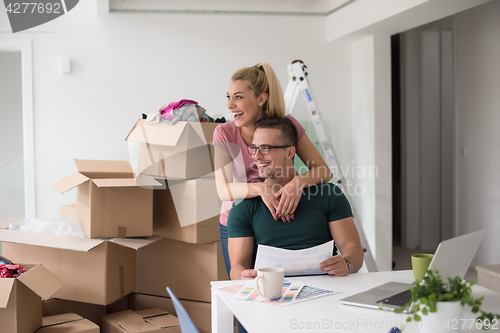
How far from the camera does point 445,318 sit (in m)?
0.85

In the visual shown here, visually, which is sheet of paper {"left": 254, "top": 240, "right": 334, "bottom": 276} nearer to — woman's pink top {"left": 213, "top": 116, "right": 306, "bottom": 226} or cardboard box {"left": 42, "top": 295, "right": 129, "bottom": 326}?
woman's pink top {"left": 213, "top": 116, "right": 306, "bottom": 226}

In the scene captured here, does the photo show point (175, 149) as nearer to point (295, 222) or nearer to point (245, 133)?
point (245, 133)

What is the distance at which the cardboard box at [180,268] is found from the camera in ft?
7.89

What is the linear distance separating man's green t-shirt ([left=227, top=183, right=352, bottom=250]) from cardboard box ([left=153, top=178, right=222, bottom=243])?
0.72 metres

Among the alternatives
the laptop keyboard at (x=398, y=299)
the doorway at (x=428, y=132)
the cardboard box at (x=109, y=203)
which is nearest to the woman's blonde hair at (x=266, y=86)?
the cardboard box at (x=109, y=203)

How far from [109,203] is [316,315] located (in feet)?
5.13

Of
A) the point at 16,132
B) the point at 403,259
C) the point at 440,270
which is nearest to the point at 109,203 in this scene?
the point at 440,270

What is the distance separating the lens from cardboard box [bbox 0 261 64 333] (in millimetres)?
1934

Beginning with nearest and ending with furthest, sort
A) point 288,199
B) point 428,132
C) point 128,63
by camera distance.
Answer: point 288,199 → point 128,63 → point 428,132

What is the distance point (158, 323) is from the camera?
7.57ft

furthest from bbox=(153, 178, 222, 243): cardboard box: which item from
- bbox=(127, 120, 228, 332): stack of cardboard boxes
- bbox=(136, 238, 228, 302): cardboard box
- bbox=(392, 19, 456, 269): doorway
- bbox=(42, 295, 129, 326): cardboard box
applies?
bbox=(392, 19, 456, 269): doorway

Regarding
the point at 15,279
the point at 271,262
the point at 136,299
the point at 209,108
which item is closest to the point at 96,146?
the point at 209,108

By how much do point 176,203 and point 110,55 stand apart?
1.65 m

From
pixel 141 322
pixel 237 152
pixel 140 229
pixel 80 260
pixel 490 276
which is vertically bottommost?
pixel 141 322
